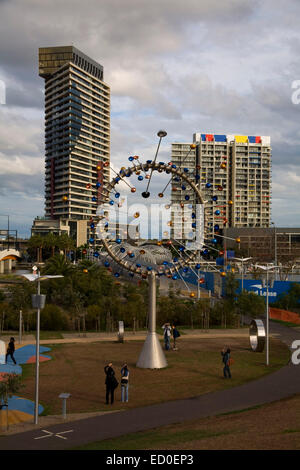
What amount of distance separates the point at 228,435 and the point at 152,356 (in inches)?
489

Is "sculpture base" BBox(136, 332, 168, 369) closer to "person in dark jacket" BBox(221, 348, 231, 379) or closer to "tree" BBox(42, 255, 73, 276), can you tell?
"person in dark jacket" BBox(221, 348, 231, 379)

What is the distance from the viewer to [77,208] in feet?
549

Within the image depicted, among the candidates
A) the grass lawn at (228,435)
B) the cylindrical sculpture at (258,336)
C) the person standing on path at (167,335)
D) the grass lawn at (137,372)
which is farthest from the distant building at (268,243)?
the grass lawn at (228,435)

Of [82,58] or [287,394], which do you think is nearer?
[287,394]

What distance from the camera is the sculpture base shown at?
2519 centimetres

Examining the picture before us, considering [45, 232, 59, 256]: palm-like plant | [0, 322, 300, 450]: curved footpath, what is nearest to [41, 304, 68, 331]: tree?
[0, 322, 300, 450]: curved footpath

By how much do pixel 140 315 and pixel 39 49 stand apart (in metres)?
167

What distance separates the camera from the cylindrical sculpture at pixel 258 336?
2925 centimetres

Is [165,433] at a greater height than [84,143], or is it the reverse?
[84,143]

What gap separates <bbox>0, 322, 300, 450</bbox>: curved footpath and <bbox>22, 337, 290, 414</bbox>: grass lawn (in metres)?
1.08

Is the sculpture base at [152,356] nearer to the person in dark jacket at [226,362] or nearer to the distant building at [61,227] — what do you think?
the person in dark jacket at [226,362]
